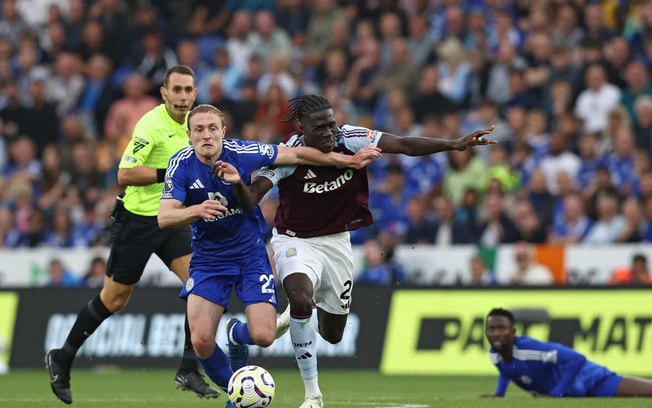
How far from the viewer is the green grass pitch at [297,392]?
1195cm

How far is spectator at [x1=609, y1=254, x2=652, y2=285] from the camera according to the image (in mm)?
16516

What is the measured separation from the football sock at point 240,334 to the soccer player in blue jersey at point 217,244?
9.7 inches

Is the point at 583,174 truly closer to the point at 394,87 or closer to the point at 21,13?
the point at 394,87

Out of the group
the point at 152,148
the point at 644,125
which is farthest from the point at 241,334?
the point at 644,125

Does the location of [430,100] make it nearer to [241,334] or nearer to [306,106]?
[306,106]

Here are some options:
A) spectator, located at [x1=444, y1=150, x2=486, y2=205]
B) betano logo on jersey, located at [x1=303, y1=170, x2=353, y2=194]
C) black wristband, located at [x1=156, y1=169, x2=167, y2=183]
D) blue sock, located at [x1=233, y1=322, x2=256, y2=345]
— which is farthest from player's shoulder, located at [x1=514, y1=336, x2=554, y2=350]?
spectator, located at [x1=444, y1=150, x2=486, y2=205]

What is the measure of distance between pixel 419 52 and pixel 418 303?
5.50m

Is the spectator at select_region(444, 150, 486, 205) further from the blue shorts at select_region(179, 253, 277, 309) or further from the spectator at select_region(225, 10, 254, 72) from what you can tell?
the blue shorts at select_region(179, 253, 277, 309)

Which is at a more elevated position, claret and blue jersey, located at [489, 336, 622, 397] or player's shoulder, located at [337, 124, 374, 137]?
player's shoulder, located at [337, 124, 374, 137]

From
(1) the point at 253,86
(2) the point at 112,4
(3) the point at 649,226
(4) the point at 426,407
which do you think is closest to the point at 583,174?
(3) the point at 649,226

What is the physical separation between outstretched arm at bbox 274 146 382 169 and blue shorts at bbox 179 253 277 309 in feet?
2.91

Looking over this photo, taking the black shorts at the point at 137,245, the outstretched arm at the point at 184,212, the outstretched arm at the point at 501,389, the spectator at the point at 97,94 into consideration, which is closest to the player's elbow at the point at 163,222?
the outstretched arm at the point at 184,212

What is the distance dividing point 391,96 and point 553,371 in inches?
306

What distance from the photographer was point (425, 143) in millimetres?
10992
